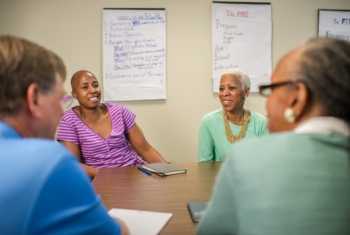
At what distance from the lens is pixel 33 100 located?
0.89 metres

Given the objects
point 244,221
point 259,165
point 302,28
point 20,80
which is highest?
point 302,28

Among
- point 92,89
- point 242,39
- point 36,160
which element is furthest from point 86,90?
point 36,160

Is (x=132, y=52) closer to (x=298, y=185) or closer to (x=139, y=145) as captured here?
(x=139, y=145)

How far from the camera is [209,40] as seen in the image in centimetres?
327

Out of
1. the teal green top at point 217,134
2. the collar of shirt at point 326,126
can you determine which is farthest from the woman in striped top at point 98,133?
the collar of shirt at point 326,126

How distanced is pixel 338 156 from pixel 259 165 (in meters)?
0.16

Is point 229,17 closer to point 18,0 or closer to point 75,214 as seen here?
point 18,0

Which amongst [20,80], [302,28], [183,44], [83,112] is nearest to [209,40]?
[183,44]

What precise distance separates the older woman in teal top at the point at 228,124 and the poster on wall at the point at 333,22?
1.29 m

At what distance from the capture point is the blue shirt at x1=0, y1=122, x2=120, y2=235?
2.50 feet

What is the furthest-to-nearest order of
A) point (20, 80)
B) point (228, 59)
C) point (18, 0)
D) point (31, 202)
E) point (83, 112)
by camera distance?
point (228, 59), point (18, 0), point (83, 112), point (20, 80), point (31, 202)

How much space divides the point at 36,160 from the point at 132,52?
2.47 metres

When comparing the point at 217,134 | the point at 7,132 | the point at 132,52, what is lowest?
the point at 217,134

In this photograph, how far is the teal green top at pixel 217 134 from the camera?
2492mm
